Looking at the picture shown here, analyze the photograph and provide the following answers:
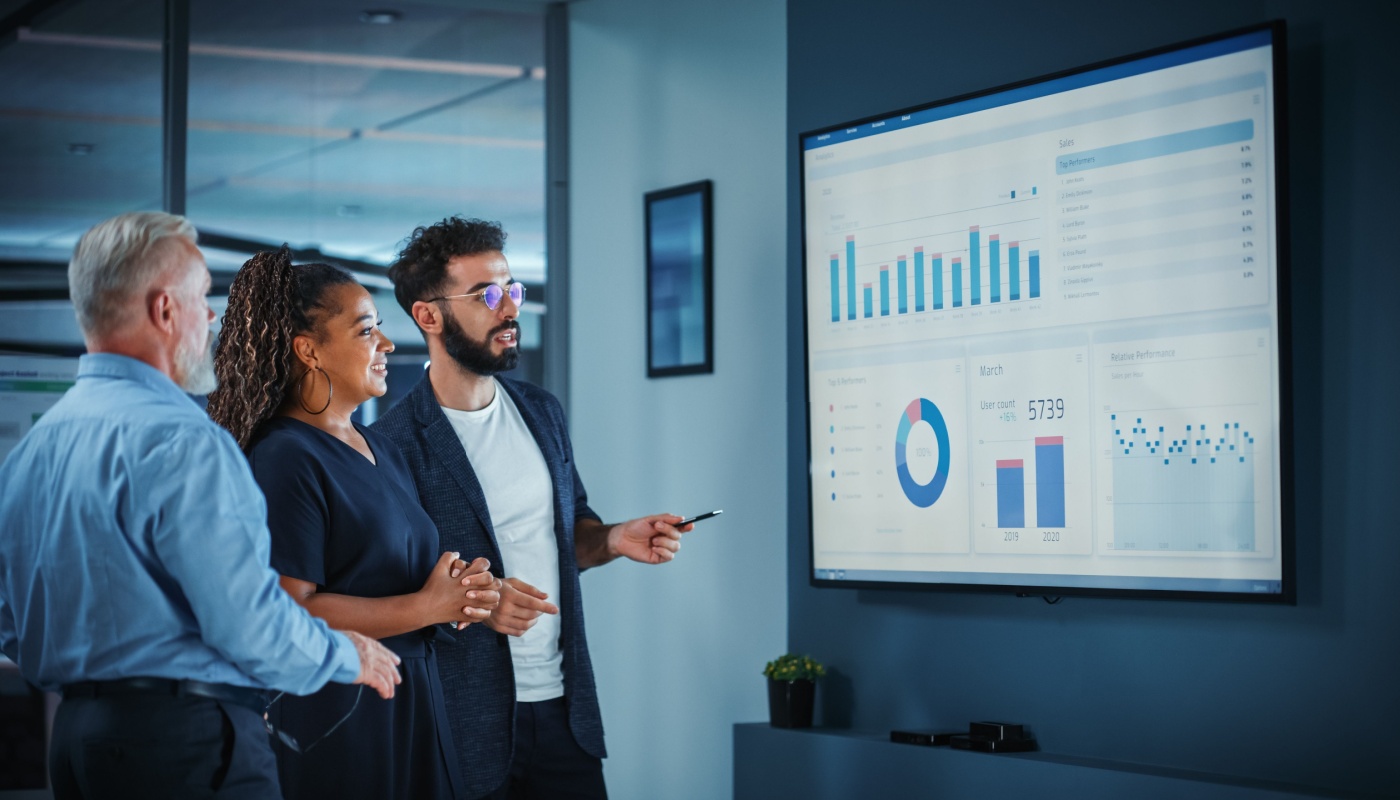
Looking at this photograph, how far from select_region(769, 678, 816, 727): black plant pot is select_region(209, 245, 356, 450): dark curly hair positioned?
1641mm

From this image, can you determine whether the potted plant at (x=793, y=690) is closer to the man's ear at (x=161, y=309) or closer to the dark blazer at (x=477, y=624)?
the dark blazer at (x=477, y=624)

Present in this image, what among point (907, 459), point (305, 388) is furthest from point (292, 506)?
point (907, 459)

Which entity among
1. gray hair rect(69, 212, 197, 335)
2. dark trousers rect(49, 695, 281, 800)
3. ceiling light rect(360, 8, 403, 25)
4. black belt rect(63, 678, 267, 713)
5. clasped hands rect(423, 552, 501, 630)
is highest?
ceiling light rect(360, 8, 403, 25)

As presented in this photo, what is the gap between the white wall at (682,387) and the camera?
3908mm

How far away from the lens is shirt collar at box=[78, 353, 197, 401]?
6.13 ft

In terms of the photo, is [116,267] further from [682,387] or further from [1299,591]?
[682,387]

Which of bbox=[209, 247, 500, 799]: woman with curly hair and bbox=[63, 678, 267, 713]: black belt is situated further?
bbox=[209, 247, 500, 799]: woman with curly hair

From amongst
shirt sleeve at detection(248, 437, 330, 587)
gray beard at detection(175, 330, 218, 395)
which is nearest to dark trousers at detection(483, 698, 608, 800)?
shirt sleeve at detection(248, 437, 330, 587)

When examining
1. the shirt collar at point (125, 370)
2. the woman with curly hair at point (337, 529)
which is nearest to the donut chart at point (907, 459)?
the woman with curly hair at point (337, 529)

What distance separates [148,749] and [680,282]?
8.43 feet

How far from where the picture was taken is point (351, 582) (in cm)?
232

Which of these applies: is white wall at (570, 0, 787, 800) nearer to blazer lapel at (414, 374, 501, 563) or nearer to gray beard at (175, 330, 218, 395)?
blazer lapel at (414, 374, 501, 563)

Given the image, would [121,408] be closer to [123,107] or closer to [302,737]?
[302,737]

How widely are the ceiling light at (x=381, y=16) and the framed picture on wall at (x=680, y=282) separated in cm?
104
